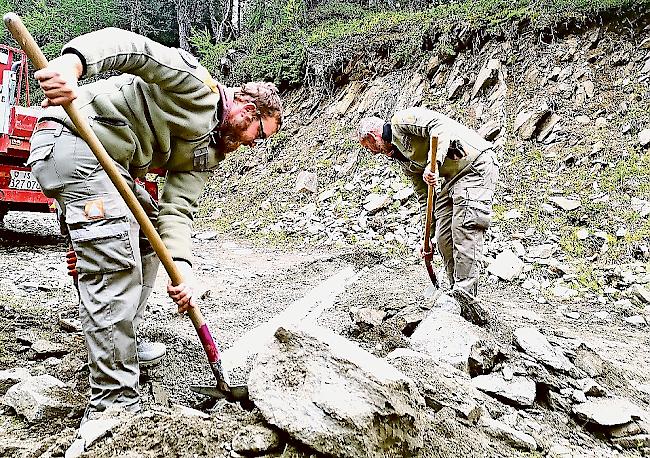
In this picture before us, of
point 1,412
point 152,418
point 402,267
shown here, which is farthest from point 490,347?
point 402,267

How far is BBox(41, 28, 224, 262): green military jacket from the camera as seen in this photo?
213 cm

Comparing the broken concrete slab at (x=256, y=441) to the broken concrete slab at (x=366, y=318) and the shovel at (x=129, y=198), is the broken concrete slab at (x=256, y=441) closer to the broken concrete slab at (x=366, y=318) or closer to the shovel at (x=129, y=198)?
the shovel at (x=129, y=198)

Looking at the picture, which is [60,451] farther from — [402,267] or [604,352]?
[402,267]

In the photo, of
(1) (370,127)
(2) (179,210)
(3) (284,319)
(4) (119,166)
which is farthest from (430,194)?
(4) (119,166)

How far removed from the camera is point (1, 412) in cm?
224

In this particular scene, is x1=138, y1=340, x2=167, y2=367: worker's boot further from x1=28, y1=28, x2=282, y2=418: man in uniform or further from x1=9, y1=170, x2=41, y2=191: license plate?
x1=9, y1=170, x2=41, y2=191: license plate

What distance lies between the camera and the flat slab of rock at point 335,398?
1.72m

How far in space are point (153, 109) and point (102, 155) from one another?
1.38 feet

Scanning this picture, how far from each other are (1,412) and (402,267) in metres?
4.92

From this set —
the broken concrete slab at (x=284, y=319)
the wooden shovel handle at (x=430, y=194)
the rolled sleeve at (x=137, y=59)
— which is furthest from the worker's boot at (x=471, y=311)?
Result: the rolled sleeve at (x=137, y=59)

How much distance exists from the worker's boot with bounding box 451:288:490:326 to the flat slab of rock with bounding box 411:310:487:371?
318 millimetres

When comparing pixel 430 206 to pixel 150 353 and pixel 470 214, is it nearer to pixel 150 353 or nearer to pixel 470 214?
pixel 470 214

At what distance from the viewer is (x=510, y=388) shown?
2.59 metres

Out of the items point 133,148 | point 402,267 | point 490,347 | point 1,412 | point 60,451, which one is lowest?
point 402,267
